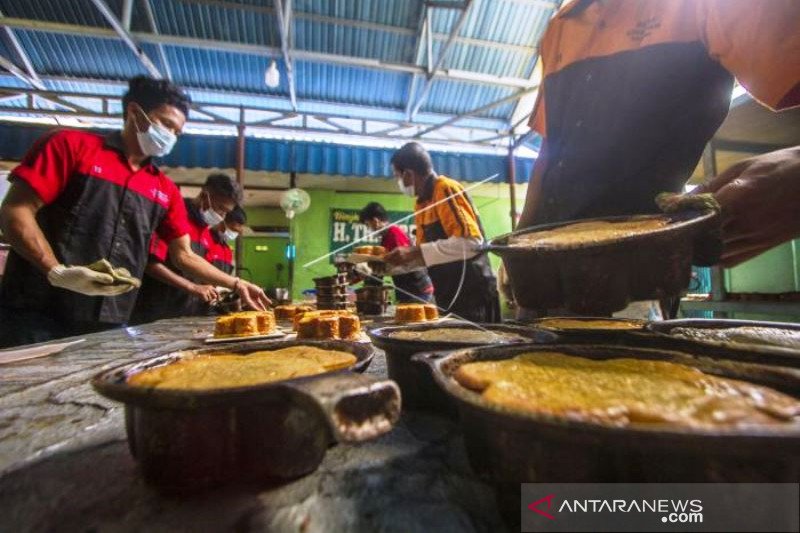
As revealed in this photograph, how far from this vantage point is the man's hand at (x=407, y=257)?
142 inches

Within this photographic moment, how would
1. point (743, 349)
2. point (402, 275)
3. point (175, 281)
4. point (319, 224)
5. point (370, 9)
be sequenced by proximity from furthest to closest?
point (319, 224), point (370, 9), point (402, 275), point (175, 281), point (743, 349)

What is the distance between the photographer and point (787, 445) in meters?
0.36

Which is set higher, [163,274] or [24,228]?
[24,228]

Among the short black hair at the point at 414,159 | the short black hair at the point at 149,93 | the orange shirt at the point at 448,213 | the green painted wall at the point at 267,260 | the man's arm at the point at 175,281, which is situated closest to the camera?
the short black hair at the point at 149,93

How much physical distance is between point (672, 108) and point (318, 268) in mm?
7612

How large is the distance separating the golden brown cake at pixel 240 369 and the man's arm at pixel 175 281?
3.20 metres

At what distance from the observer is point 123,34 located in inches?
171

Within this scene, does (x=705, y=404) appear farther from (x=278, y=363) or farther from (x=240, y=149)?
(x=240, y=149)

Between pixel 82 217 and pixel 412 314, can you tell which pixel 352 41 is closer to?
pixel 82 217

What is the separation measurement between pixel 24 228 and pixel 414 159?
3.09 m

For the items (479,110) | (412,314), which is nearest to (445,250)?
(412,314)

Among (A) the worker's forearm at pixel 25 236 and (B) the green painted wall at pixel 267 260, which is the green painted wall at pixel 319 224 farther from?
(A) the worker's forearm at pixel 25 236

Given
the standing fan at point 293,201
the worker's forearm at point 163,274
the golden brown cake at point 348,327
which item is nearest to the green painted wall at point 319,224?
the standing fan at point 293,201

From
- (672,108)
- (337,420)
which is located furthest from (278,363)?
(672,108)
